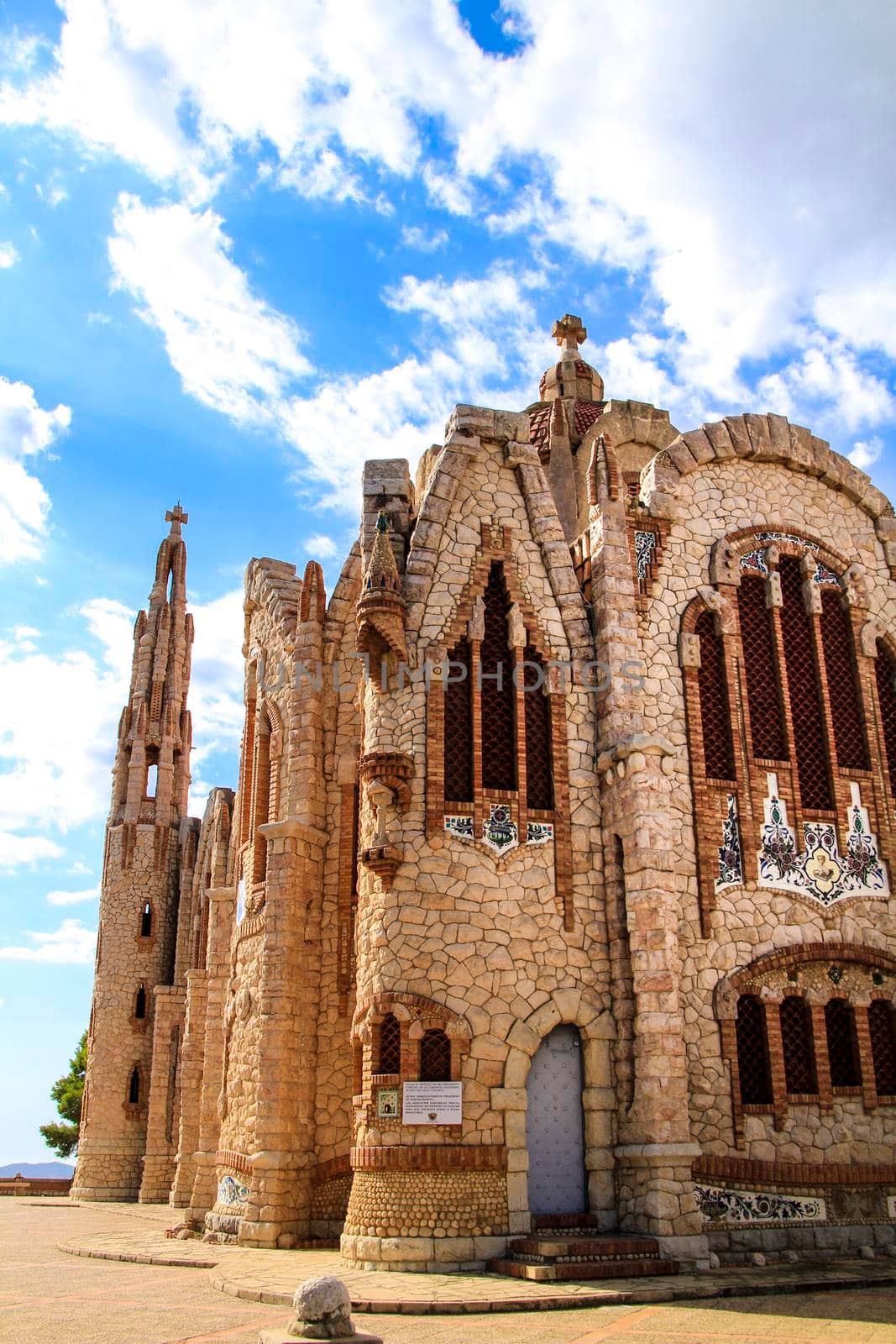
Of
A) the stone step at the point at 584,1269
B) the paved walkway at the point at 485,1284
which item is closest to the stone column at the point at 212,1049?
the paved walkway at the point at 485,1284

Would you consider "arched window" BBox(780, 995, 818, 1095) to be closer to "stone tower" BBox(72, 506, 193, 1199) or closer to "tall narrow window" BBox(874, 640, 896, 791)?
"tall narrow window" BBox(874, 640, 896, 791)

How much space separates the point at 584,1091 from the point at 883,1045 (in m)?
4.26

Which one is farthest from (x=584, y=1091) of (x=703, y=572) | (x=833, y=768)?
(x=703, y=572)

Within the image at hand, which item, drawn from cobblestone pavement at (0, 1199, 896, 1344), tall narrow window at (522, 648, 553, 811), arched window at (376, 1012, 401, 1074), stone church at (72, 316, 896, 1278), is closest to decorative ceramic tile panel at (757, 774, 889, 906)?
stone church at (72, 316, 896, 1278)

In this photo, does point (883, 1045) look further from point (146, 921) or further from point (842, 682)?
point (146, 921)

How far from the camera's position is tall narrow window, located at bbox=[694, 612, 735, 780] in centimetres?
1584

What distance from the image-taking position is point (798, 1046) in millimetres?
14805

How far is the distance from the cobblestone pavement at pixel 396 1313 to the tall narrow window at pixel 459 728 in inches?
218

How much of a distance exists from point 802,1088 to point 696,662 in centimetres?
561

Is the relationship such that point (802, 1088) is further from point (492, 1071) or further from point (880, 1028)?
point (492, 1071)

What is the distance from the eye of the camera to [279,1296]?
35.1 feet

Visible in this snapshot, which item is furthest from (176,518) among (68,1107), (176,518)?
(68,1107)

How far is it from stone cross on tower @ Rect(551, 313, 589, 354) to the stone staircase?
15.8 meters

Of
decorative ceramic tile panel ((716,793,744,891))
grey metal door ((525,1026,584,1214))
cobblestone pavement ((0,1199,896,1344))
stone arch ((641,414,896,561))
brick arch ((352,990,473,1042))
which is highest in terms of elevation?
stone arch ((641,414,896,561))
